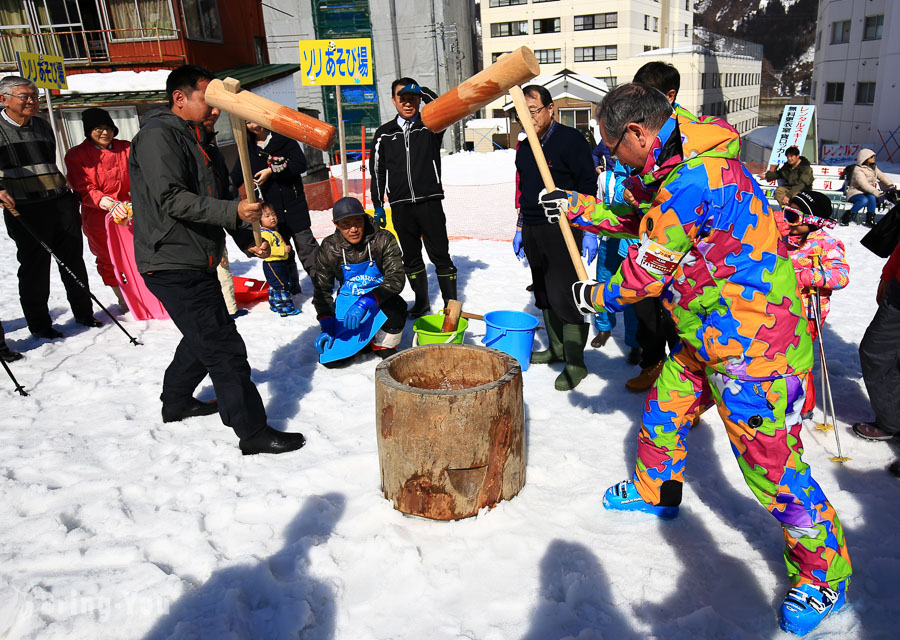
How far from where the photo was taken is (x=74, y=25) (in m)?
15.1

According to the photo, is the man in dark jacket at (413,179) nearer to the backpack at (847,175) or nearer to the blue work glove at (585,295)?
the blue work glove at (585,295)

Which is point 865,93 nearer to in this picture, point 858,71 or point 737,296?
point 858,71

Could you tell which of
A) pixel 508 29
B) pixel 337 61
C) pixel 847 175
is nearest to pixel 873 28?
pixel 847 175

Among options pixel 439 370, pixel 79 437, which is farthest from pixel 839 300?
pixel 79 437

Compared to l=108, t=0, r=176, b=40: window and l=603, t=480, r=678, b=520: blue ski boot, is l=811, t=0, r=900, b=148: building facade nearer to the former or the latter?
l=108, t=0, r=176, b=40: window

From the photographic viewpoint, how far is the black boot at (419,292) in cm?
581

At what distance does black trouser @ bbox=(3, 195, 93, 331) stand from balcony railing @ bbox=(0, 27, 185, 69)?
439 inches

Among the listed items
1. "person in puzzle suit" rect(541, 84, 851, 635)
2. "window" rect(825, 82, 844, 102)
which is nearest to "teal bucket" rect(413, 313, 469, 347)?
"person in puzzle suit" rect(541, 84, 851, 635)

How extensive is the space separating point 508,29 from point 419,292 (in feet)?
136

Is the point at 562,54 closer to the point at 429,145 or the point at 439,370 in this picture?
the point at 429,145

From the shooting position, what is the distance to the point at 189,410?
158 inches

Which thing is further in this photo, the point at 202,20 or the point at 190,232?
the point at 202,20

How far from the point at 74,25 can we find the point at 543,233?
1629cm

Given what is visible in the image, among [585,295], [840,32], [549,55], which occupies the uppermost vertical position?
[549,55]
